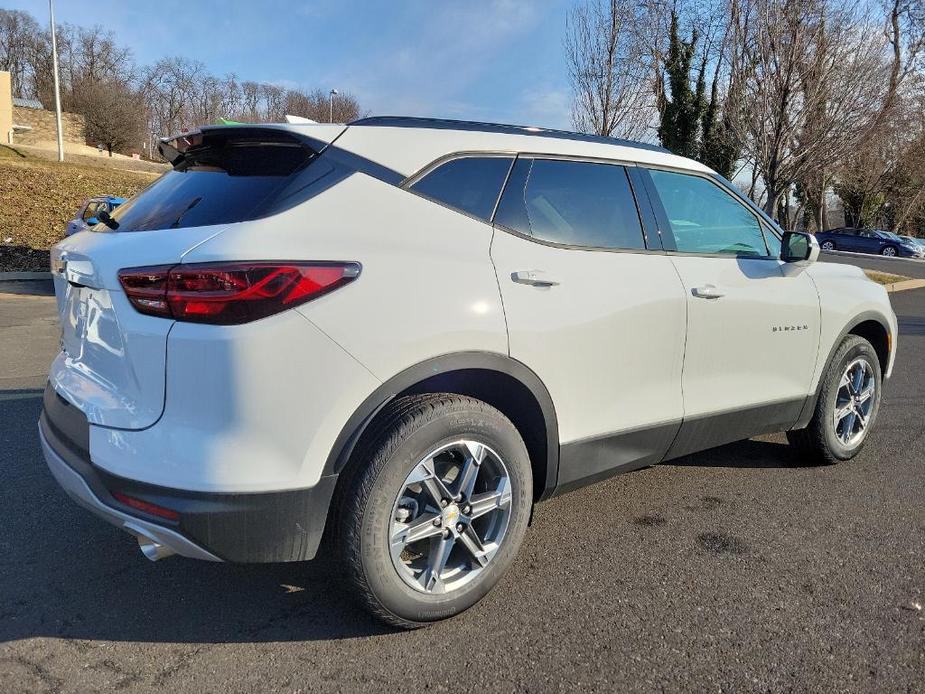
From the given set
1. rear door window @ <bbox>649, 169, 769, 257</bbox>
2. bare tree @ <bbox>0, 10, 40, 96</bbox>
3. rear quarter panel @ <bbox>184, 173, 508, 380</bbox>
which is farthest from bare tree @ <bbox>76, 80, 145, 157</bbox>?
rear quarter panel @ <bbox>184, 173, 508, 380</bbox>

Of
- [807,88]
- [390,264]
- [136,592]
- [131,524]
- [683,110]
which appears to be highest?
[683,110]

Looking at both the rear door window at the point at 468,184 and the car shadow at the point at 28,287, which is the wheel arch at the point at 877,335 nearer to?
the rear door window at the point at 468,184

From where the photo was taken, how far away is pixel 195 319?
2.03 metres

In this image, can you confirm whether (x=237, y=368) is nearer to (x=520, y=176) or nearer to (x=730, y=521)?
(x=520, y=176)

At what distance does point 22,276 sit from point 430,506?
41.6 feet

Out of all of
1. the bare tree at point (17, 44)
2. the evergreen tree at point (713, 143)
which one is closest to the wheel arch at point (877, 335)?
the evergreen tree at point (713, 143)

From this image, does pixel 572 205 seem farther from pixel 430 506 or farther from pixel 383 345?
pixel 430 506

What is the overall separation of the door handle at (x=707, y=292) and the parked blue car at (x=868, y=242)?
35.8 metres

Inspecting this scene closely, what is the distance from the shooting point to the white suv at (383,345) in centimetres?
205

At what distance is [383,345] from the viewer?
220 centimetres

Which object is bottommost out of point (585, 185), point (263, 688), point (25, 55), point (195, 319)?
point (263, 688)

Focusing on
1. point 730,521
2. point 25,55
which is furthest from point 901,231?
point 25,55

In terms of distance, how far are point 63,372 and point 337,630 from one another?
140 cm

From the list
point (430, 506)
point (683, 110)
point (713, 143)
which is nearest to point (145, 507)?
point (430, 506)
